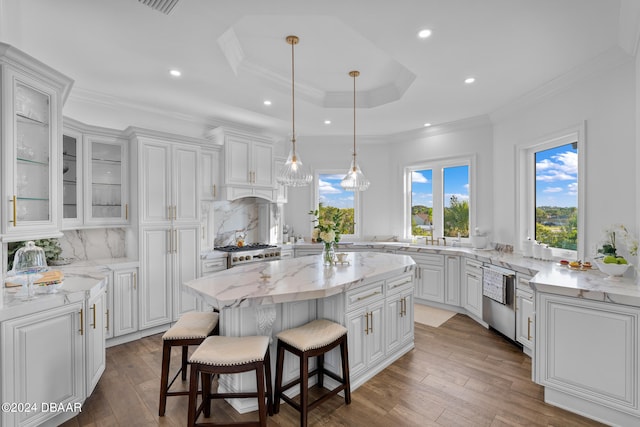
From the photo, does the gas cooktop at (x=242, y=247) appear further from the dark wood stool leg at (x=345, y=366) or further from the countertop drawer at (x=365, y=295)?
the dark wood stool leg at (x=345, y=366)

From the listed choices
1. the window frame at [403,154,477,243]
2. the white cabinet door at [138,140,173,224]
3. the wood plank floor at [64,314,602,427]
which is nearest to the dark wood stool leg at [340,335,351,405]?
the wood plank floor at [64,314,602,427]

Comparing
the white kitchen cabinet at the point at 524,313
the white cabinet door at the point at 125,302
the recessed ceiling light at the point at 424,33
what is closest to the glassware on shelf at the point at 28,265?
the white cabinet door at the point at 125,302

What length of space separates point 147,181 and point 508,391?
13.5 feet

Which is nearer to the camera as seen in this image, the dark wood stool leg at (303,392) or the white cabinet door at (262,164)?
the dark wood stool leg at (303,392)

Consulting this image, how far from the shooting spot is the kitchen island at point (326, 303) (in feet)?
7.04

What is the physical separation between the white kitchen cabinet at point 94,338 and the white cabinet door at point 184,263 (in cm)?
112

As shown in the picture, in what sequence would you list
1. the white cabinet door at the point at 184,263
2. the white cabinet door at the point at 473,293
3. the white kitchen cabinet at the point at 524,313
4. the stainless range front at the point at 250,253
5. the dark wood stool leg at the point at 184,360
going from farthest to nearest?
the stainless range front at the point at 250,253, the white cabinet door at the point at 473,293, the white cabinet door at the point at 184,263, the white kitchen cabinet at the point at 524,313, the dark wood stool leg at the point at 184,360

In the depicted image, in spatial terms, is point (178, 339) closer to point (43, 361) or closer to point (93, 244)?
point (43, 361)

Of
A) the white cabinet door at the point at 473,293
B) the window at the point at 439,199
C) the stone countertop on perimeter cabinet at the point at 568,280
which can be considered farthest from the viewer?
the window at the point at 439,199

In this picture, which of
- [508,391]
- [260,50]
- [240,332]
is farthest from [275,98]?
[508,391]

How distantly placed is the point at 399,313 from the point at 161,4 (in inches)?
122

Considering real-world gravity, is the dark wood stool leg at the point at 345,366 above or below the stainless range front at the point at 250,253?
below

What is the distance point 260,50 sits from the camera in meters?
2.90

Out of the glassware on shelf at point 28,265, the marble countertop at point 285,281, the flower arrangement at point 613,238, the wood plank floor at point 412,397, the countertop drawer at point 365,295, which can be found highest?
the flower arrangement at point 613,238
